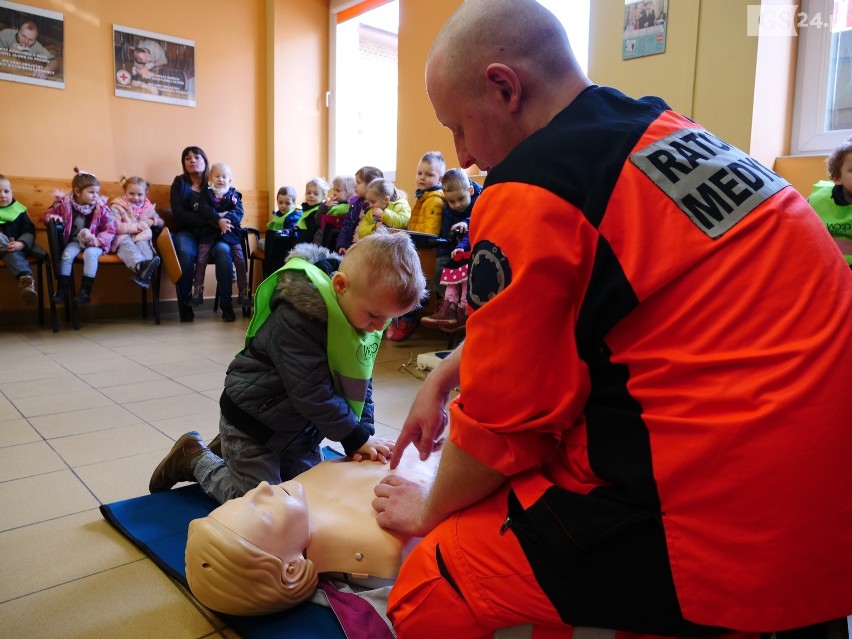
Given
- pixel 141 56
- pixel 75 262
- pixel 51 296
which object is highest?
pixel 141 56

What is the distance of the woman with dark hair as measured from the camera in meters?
5.46

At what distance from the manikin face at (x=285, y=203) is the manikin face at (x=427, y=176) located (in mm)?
1797

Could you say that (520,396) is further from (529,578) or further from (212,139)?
(212,139)

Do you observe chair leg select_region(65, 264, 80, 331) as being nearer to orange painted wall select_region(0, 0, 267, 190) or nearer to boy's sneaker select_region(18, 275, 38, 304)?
boy's sneaker select_region(18, 275, 38, 304)

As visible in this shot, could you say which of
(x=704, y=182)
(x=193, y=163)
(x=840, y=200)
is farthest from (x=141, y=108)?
(x=704, y=182)

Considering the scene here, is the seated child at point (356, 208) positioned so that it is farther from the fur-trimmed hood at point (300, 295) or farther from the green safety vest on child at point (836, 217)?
the fur-trimmed hood at point (300, 295)

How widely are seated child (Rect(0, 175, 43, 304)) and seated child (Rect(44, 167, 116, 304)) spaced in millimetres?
169

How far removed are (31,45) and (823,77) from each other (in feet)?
→ 18.1

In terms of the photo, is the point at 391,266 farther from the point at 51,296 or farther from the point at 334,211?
the point at 51,296

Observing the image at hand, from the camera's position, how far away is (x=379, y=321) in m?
1.61

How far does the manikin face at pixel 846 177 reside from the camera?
2.77 metres

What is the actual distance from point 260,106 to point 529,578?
6353 millimetres

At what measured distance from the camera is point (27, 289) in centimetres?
454

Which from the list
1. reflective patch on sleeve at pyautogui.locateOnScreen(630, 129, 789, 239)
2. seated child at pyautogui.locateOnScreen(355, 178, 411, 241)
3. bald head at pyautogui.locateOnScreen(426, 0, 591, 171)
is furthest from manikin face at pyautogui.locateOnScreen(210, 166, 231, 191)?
reflective patch on sleeve at pyautogui.locateOnScreen(630, 129, 789, 239)
